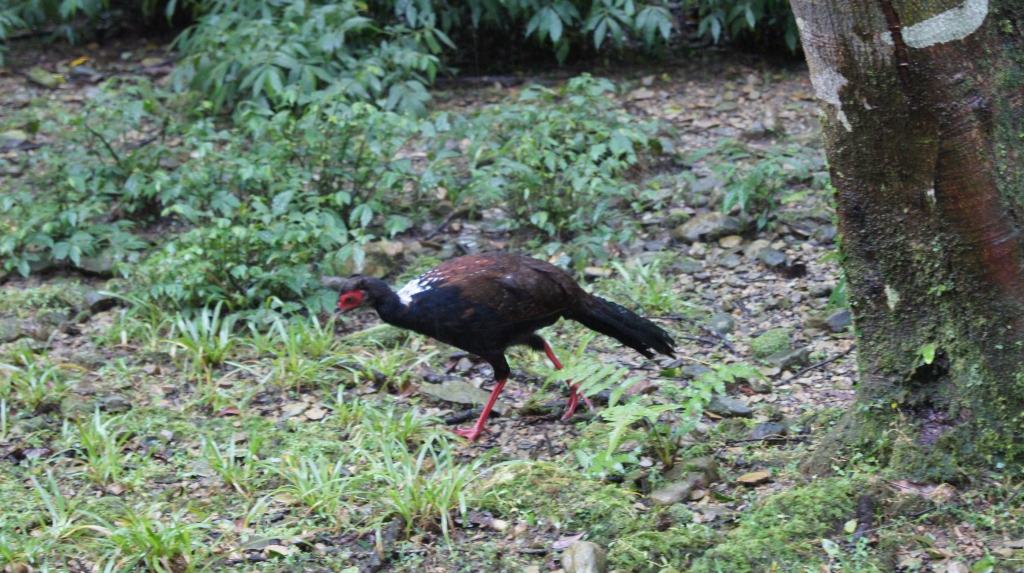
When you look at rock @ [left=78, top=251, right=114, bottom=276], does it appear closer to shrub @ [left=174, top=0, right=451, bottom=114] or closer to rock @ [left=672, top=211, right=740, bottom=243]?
shrub @ [left=174, top=0, right=451, bottom=114]

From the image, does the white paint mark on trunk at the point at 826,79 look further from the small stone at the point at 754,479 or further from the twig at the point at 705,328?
the twig at the point at 705,328

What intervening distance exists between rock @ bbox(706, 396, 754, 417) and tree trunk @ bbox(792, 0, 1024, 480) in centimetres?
91

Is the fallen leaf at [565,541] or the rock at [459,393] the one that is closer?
the fallen leaf at [565,541]

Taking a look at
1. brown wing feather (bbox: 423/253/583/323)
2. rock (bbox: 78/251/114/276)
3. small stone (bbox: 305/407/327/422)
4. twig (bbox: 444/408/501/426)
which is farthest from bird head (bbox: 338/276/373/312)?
rock (bbox: 78/251/114/276)

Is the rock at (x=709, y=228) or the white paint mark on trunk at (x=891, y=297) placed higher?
the white paint mark on trunk at (x=891, y=297)

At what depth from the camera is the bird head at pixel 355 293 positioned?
475 cm

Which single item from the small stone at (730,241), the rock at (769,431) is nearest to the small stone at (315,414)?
the rock at (769,431)

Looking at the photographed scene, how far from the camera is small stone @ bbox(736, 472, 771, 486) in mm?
3682

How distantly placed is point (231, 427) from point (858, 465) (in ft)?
9.51

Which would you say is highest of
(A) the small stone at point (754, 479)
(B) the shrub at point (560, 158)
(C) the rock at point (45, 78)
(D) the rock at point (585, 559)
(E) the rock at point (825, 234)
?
(C) the rock at point (45, 78)

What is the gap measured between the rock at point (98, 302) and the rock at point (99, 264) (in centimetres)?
29

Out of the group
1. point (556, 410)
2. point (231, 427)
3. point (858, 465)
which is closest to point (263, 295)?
point (231, 427)

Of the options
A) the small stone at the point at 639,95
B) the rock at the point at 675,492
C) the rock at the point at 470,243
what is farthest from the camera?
the small stone at the point at 639,95

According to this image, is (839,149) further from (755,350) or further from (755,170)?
(755,170)
